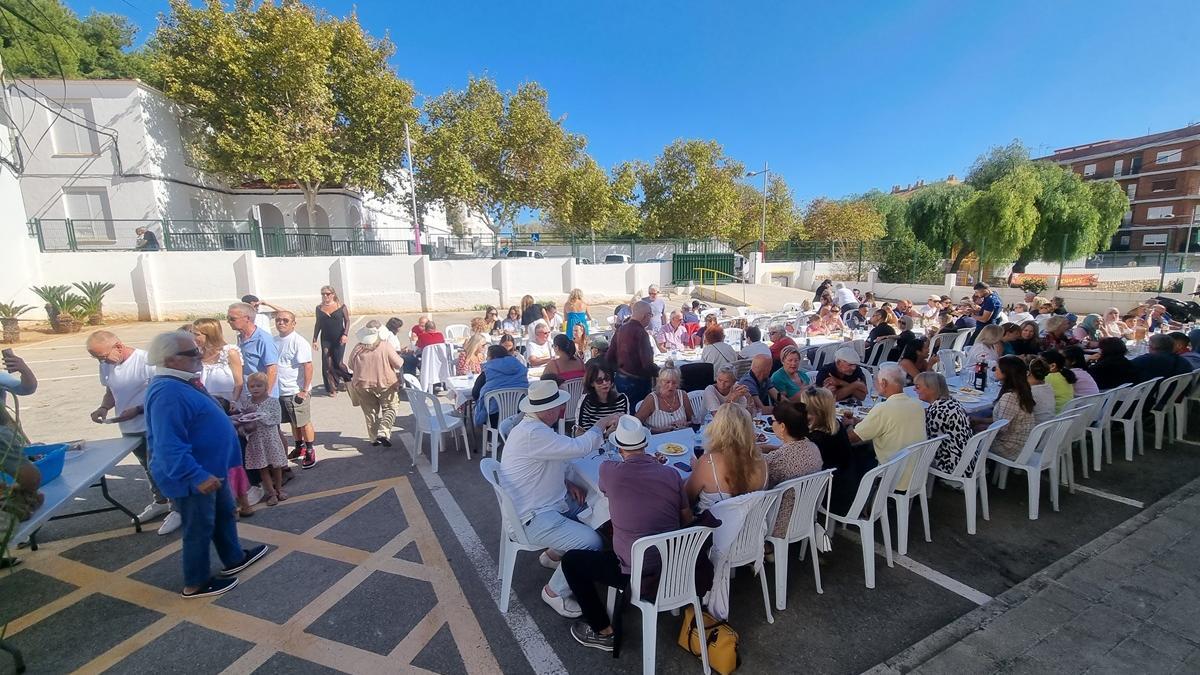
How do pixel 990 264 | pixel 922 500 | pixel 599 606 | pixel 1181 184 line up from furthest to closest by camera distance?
pixel 1181 184 → pixel 990 264 → pixel 922 500 → pixel 599 606

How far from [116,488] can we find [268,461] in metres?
1.85

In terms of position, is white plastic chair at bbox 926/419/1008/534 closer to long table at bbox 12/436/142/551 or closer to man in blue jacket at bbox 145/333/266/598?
man in blue jacket at bbox 145/333/266/598

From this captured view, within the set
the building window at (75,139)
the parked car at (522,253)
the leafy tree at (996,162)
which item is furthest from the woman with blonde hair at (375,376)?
the leafy tree at (996,162)

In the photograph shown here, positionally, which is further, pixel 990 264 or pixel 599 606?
pixel 990 264

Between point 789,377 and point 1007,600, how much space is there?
2.51 m

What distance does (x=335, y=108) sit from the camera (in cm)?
1934

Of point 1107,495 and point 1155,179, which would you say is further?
point 1155,179

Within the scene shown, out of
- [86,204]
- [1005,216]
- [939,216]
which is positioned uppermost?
[86,204]

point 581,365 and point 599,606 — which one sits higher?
point 581,365

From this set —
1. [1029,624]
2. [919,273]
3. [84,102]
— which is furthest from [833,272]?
[84,102]

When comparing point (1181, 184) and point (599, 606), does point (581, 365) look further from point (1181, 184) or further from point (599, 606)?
point (1181, 184)

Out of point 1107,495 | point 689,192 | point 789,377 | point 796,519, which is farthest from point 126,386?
point 689,192

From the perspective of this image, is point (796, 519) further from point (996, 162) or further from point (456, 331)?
point (996, 162)

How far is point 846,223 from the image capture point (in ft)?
98.9
